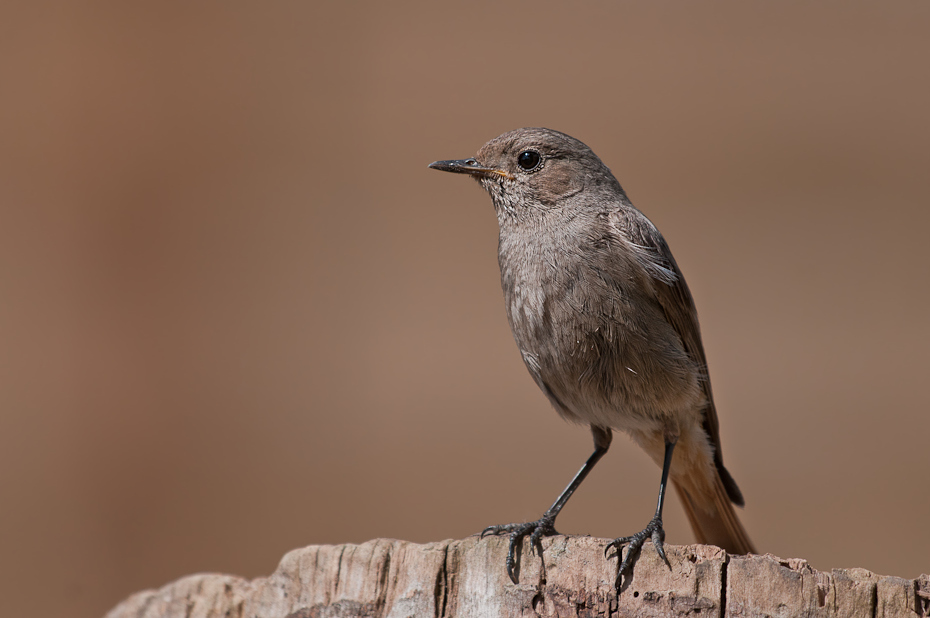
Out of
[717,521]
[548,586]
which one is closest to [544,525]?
[548,586]

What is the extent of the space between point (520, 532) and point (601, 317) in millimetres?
1052

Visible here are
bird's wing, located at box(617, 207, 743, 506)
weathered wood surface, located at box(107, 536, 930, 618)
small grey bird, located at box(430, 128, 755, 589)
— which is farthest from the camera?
bird's wing, located at box(617, 207, 743, 506)

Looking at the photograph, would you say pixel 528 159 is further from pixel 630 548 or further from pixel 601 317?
pixel 630 548

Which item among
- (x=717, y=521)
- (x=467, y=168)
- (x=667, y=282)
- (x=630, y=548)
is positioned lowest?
(x=717, y=521)

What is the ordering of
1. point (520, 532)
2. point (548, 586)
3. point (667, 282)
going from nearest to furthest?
point (548, 586) → point (520, 532) → point (667, 282)

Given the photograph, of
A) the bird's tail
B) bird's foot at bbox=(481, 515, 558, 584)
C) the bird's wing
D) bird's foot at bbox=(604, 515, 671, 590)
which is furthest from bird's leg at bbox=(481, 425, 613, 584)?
the bird's wing

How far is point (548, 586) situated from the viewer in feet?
9.36

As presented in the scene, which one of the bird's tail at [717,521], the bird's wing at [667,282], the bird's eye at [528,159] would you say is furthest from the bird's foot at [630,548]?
the bird's eye at [528,159]

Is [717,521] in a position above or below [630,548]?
below

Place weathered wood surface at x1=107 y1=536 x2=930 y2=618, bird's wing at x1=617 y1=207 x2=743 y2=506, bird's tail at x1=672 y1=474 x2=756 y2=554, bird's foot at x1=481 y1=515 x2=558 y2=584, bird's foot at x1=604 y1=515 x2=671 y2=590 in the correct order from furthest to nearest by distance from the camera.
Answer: bird's tail at x1=672 y1=474 x2=756 y2=554, bird's wing at x1=617 y1=207 x2=743 y2=506, bird's foot at x1=481 y1=515 x2=558 y2=584, bird's foot at x1=604 y1=515 x2=671 y2=590, weathered wood surface at x1=107 y1=536 x2=930 y2=618

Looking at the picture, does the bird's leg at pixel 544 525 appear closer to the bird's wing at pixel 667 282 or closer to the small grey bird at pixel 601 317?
the small grey bird at pixel 601 317

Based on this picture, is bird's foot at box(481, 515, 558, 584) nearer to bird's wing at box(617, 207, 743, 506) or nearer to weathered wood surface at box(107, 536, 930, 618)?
weathered wood surface at box(107, 536, 930, 618)

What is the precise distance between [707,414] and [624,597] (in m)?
1.78

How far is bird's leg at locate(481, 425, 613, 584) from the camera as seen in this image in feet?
9.78
